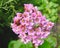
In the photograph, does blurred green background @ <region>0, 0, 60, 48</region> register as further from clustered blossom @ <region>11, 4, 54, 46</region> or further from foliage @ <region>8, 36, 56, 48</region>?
clustered blossom @ <region>11, 4, 54, 46</region>

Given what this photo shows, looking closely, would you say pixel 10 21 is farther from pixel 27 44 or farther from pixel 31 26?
pixel 31 26

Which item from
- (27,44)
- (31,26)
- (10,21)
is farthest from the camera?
(10,21)

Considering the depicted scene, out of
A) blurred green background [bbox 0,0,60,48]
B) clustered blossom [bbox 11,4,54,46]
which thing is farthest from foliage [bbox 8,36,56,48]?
clustered blossom [bbox 11,4,54,46]

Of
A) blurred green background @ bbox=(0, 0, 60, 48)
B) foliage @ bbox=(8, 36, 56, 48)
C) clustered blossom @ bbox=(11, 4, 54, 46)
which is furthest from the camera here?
blurred green background @ bbox=(0, 0, 60, 48)

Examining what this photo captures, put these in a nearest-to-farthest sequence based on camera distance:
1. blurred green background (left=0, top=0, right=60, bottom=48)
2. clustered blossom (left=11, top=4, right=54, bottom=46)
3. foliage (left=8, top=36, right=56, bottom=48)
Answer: clustered blossom (left=11, top=4, right=54, bottom=46) → foliage (left=8, top=36, right=56, bottom=48) → blurred green background (left=0, top=0, right=60, bottom=48)

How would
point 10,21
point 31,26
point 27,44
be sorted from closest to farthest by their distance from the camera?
1. point 31,26
2. point 27,44
3. point 10,21

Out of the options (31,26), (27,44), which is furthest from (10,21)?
(31,26)

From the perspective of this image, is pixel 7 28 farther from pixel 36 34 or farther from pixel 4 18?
pixel 36 34

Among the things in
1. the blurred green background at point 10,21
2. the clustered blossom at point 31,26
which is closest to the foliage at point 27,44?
the blurred green background at point 10,21

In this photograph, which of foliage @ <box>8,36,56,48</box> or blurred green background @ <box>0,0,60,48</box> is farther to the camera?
blurred green background @ <box>0,0,60,48</box>
